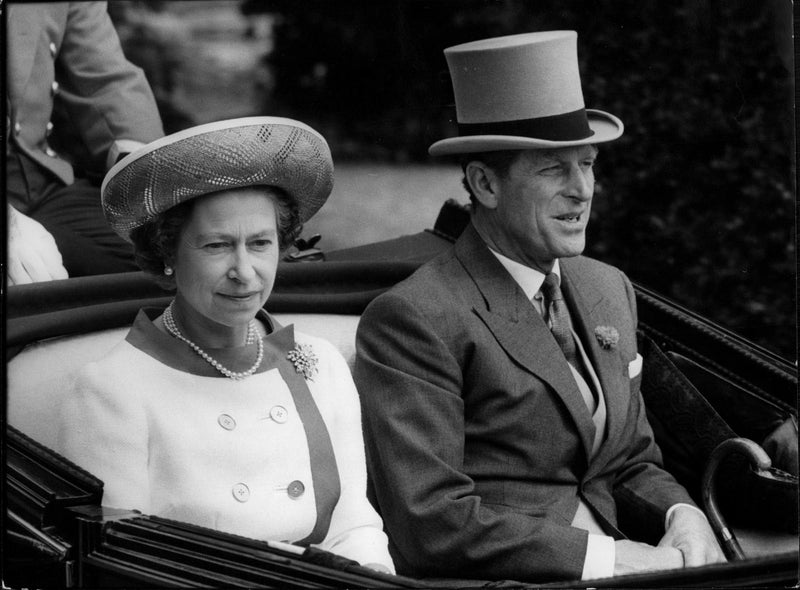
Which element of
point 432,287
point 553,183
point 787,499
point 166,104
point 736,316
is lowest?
point 787,499

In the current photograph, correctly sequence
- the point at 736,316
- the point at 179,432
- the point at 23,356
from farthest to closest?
the point at 736,316
the point at 23,356
the point at 179,432

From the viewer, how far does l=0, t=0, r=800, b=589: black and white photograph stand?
281 centimetres

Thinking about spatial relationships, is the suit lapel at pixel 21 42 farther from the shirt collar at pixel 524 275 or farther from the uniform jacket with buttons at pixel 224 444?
the shirt collar at pixel 524 275

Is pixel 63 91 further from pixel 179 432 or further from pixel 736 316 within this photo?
pixel 736 316

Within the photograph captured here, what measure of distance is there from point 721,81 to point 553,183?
0.65 m

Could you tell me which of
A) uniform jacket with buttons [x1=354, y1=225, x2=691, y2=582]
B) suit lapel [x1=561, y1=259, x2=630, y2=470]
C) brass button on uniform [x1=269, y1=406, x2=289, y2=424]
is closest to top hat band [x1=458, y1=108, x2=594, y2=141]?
uniform jacket with buttons [x1=354, y1=225, x2=691, y2=582]

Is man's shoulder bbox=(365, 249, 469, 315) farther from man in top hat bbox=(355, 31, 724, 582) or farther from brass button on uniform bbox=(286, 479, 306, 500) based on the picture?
brass button on uniform bbox=(286, 479, 306, 500)

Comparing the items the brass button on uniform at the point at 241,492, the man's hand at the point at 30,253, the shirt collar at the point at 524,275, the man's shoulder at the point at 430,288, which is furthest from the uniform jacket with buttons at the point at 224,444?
the shirt collar at the point at 524,275

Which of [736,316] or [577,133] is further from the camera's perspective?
[736,316]

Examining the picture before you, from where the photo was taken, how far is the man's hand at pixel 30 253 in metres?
3.12

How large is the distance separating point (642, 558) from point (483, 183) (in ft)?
3.56

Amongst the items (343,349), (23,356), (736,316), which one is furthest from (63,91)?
(736,316)

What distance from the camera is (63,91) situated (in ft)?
10.8

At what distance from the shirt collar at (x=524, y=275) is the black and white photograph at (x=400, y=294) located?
0.02 metres
